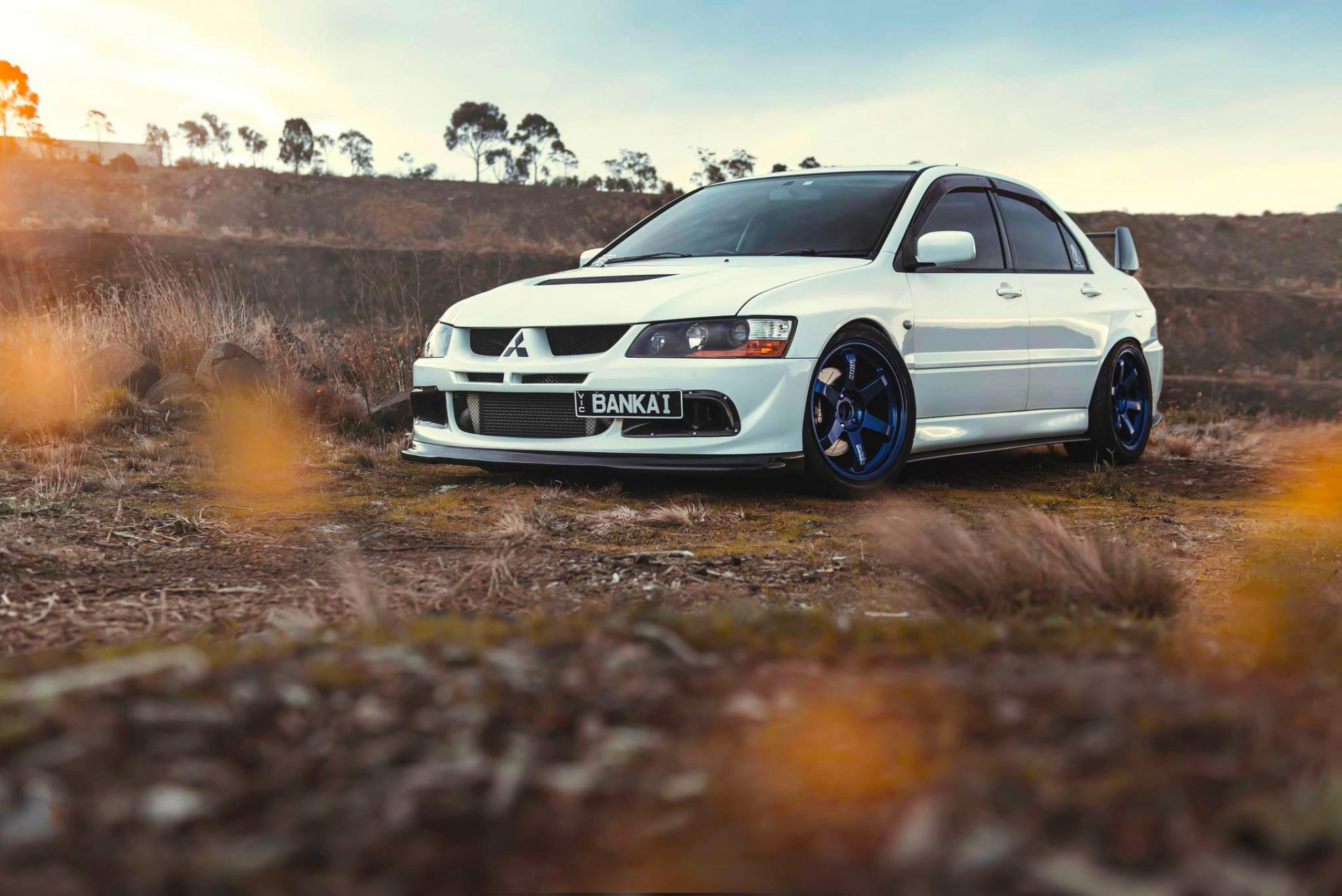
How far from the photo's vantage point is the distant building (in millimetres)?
59250

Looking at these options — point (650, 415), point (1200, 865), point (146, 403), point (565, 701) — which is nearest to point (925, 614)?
point (565, 701)

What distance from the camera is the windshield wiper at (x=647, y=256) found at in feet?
21.3

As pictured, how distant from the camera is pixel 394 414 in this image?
8445 millimetres

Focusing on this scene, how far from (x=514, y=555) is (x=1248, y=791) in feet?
9.61

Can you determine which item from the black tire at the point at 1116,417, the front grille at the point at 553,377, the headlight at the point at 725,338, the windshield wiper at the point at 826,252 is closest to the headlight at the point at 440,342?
the front grille at the point at 553,377

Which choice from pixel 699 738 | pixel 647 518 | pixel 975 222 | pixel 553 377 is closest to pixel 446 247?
pixel 975 222

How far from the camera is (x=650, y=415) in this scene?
5.32 meters

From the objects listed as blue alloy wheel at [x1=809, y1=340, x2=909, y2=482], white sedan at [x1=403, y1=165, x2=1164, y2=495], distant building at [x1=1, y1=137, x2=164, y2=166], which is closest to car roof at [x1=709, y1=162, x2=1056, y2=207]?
white sedan at [x1=403, y1=165, x2=1164, y2=495]

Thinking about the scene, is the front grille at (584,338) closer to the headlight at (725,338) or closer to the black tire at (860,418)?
the headlight at (725,338)

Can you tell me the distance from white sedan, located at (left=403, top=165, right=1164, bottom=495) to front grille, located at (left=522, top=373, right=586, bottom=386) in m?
0.01

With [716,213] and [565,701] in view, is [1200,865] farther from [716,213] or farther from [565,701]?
[716,213]

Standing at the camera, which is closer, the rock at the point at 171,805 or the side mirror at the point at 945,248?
the rock at the point at 171,805

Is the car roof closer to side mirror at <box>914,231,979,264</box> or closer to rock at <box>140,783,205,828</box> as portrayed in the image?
side mirror at <box>914,231,979,264</box>

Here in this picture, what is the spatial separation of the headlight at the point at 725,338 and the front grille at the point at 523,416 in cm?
50
